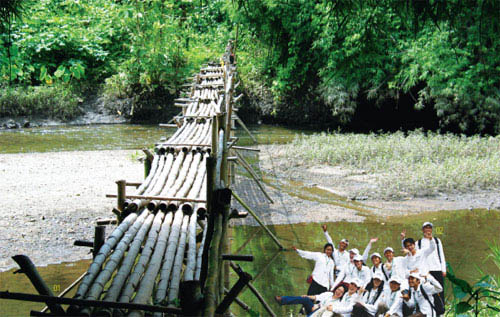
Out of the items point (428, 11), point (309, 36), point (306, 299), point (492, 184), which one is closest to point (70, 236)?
point (306, 299)

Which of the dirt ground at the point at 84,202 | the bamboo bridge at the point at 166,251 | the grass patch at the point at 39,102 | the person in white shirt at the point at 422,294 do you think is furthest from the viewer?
the grass patch at the point at 39,102

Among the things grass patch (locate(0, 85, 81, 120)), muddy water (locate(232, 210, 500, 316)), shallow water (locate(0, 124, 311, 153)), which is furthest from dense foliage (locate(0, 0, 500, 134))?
muddy water (locate(232, 210, 500, 316))

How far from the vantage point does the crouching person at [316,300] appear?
4387 millimetres

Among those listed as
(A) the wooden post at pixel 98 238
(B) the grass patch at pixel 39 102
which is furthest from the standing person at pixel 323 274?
(B) the grass patch at pixel 39 102

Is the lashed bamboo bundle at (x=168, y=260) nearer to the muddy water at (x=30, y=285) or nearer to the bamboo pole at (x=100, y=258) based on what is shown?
the bamboo pole at (x=100, y=258)

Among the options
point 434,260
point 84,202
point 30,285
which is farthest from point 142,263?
point 84,202

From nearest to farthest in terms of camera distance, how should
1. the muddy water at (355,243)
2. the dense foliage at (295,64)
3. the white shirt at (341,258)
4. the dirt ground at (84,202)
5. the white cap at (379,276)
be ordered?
the white cap at (379,276) < the white shirt at (341,258) < the muddy water at (355,243) < the dirt ground at (84,202) < the dense foliage at (295,64)

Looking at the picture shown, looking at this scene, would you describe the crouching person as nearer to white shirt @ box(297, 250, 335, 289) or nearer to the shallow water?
white shirt @ box(297, 250, 335, 289)

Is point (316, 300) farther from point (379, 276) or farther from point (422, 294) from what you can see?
point (422, 294)

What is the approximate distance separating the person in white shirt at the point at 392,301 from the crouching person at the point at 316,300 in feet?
1.20

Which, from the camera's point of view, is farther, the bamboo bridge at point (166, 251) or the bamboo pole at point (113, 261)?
the bamboo pole at point (113, 261)

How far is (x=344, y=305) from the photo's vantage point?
167 inches

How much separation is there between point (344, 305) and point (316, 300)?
1.28ft

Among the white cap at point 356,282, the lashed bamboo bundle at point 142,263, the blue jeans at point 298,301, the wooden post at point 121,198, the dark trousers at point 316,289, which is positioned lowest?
the blue jeans at point 298,301
